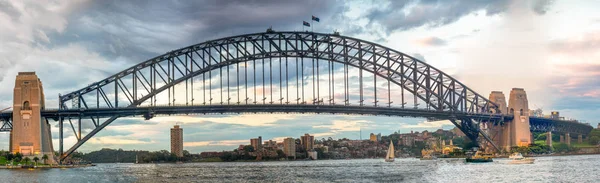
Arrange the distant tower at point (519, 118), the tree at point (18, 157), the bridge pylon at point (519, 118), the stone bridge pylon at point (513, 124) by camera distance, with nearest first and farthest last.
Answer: the tree at point (18, 157) < the distant tower at point (519, 118) < the bridge pylon at point (519, 118) < the stone bridge pylon at point (513, 124)

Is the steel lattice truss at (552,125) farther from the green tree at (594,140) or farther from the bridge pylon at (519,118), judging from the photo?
the bridge pylon at (519,118)

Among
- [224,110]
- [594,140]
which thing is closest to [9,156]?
[224,110]

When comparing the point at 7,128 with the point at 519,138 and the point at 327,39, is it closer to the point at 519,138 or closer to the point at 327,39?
the point at 327,39

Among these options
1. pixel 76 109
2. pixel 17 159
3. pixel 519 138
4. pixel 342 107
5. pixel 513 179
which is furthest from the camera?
pixel 519 138

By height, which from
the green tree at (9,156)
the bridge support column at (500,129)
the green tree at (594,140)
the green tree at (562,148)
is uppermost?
the bridge support column at (500,129)

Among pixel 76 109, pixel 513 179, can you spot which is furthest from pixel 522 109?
pixel 76 109

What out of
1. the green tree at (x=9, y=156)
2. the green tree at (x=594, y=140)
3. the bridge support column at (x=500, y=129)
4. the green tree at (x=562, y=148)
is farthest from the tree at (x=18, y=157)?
the green tree at (x=594, y=140)

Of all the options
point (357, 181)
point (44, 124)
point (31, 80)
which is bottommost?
point (357, 181)

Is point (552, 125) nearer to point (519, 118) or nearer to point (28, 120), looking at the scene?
point (519, 118)

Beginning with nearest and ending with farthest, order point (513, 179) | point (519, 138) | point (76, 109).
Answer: point (513, 179) → point (76, 109) → point (519, 138)
